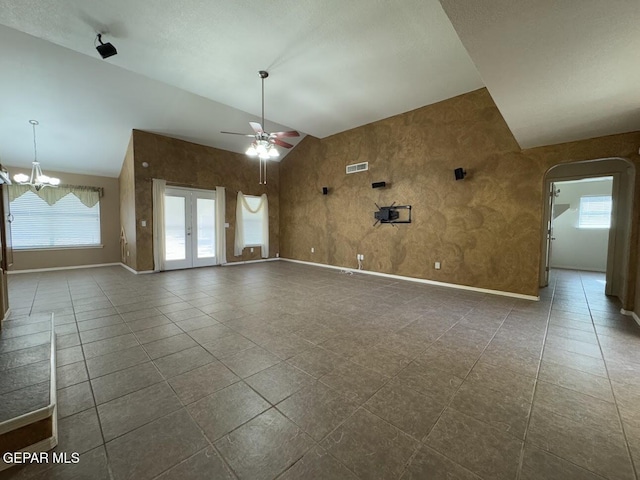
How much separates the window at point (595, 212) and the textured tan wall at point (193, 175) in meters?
8.73

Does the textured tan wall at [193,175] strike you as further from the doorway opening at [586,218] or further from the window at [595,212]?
the window at [595,212]

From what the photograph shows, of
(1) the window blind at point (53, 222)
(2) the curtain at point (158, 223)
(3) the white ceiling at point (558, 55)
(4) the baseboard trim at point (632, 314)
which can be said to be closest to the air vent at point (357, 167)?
(3) the white ceiling at point (558, 55)

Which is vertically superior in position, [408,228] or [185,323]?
[408,228]

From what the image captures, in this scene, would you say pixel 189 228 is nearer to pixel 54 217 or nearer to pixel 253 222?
pixel 253 222

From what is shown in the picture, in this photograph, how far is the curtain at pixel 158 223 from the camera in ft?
20.5

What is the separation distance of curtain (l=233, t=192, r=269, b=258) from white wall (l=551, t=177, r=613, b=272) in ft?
27.0

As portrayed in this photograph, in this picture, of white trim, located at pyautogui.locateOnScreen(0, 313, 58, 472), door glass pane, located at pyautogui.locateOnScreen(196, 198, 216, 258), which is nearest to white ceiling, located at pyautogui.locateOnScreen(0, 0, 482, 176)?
door glass pane, located at pyautogui.locateOnScreen(196, 198, 216, 258)

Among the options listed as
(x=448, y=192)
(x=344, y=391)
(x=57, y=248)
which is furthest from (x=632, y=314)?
(x=57, y=248)

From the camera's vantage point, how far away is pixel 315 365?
211 cm

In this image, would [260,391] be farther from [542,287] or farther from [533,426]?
[542,287]

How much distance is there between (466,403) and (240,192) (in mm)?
7323

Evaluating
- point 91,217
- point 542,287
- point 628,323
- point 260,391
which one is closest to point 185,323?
point 260,391

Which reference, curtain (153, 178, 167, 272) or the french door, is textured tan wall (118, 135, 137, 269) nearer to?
curtain (153, 178, 167, 272)

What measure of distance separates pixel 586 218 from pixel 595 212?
8.8 inches
